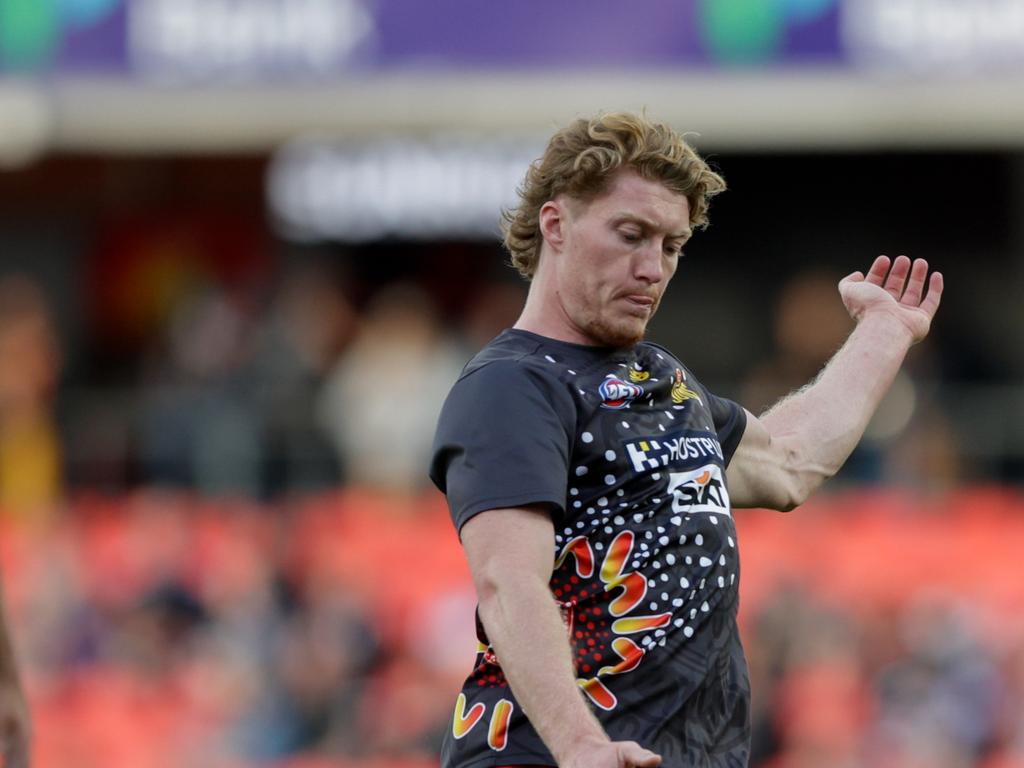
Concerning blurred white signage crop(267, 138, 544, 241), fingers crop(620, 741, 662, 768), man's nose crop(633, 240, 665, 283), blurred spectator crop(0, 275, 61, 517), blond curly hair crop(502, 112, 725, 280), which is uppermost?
blond curly hair crop(502, 112, 725, 280)

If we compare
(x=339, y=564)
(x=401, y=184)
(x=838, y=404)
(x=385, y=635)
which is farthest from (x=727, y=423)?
(x=401, y=184)

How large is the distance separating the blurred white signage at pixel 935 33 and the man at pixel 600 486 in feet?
28.2

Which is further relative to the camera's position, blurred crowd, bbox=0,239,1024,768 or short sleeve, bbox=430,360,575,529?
blurred crowd, bbox=0,239,1024,768

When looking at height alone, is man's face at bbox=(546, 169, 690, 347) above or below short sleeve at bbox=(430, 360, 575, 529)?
above

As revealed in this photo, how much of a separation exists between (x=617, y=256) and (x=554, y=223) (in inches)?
6.4

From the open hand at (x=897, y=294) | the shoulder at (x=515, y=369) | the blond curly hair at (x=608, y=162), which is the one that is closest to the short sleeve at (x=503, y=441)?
the shoulder at (x=515, y=369)

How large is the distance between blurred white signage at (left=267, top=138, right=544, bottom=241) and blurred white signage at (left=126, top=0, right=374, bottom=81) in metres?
0.96

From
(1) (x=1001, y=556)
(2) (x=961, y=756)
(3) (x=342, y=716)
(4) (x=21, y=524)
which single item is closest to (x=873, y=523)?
(1) (x=1001, y=556)

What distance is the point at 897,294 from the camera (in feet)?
15.2

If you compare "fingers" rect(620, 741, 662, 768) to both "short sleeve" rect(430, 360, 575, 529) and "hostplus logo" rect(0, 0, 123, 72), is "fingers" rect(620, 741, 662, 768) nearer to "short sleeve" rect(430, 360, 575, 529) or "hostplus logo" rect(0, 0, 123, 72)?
"short sleeve" rect(430, 360, 575, 529)

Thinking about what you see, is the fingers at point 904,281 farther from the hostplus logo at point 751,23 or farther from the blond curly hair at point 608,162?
the hostplus logo at point 751,23

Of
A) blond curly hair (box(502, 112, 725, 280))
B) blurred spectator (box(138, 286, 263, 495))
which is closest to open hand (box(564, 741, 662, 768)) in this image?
blond curly hair (box(502, 112, 725, 280))

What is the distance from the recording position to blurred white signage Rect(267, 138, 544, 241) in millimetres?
13359

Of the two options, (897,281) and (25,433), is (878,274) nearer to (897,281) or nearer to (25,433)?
(897,281)
